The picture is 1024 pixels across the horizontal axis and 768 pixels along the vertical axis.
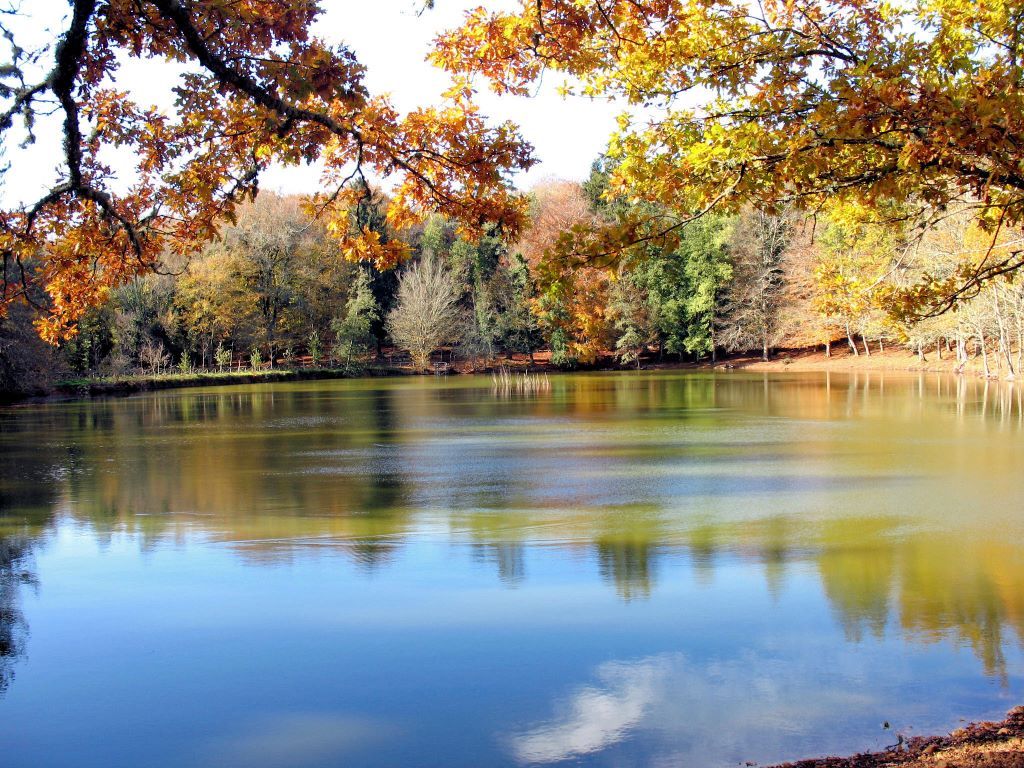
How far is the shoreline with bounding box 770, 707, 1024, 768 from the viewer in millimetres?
4023

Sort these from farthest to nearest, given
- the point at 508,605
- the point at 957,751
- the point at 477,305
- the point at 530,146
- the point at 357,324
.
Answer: the point at 477,305 → the point at 357,324 → the point at 508,605 → the point at 530,146 → the point at 957,751

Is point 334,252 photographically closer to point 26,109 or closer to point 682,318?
point 682,318

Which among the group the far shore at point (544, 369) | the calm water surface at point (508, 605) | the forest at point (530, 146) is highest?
the forest at point (530, 146)

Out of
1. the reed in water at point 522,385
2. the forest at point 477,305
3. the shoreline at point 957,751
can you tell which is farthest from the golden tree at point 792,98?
the forest at point 477,305

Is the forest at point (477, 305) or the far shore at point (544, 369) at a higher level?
the forest at point (477, 305)

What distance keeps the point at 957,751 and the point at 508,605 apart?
13.6 ft

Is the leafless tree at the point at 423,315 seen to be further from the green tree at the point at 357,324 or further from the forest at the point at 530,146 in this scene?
the forest at the point at 530,146

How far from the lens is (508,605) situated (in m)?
7.95

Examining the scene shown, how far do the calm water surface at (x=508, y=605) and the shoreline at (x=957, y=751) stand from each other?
38 cm

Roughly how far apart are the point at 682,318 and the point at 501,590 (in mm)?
50248

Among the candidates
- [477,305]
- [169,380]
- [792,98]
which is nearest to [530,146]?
[792,98]

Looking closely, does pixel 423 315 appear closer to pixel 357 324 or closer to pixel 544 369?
pixel 357 324

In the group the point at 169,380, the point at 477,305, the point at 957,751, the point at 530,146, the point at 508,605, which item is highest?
the point at 477,305

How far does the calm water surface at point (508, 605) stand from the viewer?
5.65 meters
